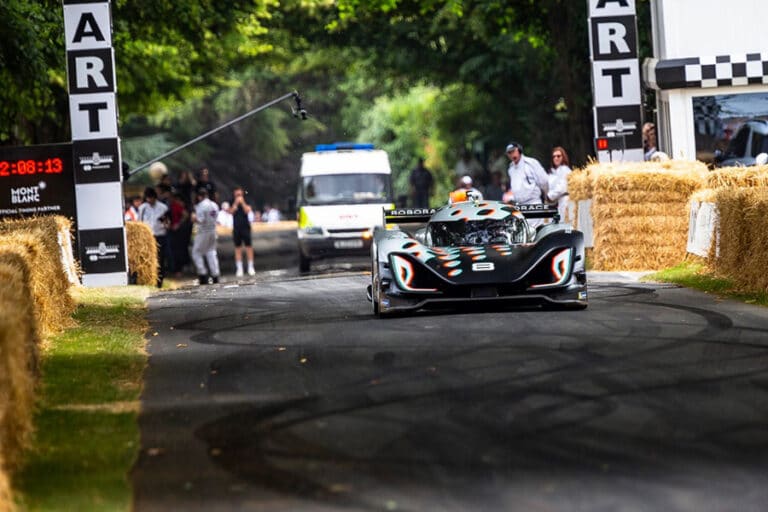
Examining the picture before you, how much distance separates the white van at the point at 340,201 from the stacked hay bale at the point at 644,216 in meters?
9.63

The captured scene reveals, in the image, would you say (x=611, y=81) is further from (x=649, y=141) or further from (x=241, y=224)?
(x=241, y=224)

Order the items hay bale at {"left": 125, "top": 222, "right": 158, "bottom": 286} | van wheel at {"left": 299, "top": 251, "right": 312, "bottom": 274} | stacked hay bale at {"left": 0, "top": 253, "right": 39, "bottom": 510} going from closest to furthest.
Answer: stacked hay bale at {"left": 0, "top": 253, "right": 39, "bottom": 510} → hay bale at {"left": 125, "top": 222, "right": 158, "bottom": 286} → van wheel at {"left": 299, "top": 251, "right": 312, "bottom": 274}

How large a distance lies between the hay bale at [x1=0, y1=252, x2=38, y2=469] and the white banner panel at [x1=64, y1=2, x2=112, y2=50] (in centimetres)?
1396

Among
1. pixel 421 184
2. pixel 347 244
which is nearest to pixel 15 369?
pixel 347 244

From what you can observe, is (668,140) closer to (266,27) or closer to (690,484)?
(690,484)

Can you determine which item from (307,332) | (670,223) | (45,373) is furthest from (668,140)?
(45,373)

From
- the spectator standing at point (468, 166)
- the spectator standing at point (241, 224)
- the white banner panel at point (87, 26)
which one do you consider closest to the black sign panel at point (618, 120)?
the white banner panel at point (87, 26)

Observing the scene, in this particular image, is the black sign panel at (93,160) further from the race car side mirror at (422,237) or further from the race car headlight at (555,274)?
the race car headlight at (555,274)

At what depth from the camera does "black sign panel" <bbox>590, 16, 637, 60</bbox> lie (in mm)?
23781

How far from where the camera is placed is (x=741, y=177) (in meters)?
19.0

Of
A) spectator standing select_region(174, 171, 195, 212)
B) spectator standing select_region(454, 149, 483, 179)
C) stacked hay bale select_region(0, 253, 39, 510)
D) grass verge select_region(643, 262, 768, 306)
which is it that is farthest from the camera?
spectator standing select_region(454, 149, 483, 179)

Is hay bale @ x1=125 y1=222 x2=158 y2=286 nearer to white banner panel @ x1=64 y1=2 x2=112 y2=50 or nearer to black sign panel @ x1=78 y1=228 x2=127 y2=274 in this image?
black sign panel @ x1=78 y1=228 x2=127 y2=274

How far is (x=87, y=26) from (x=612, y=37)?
27.5ft

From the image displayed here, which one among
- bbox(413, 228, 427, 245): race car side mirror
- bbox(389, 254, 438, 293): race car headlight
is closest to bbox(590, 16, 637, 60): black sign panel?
bbox(413, 228, 427, 245): race car side mirror
